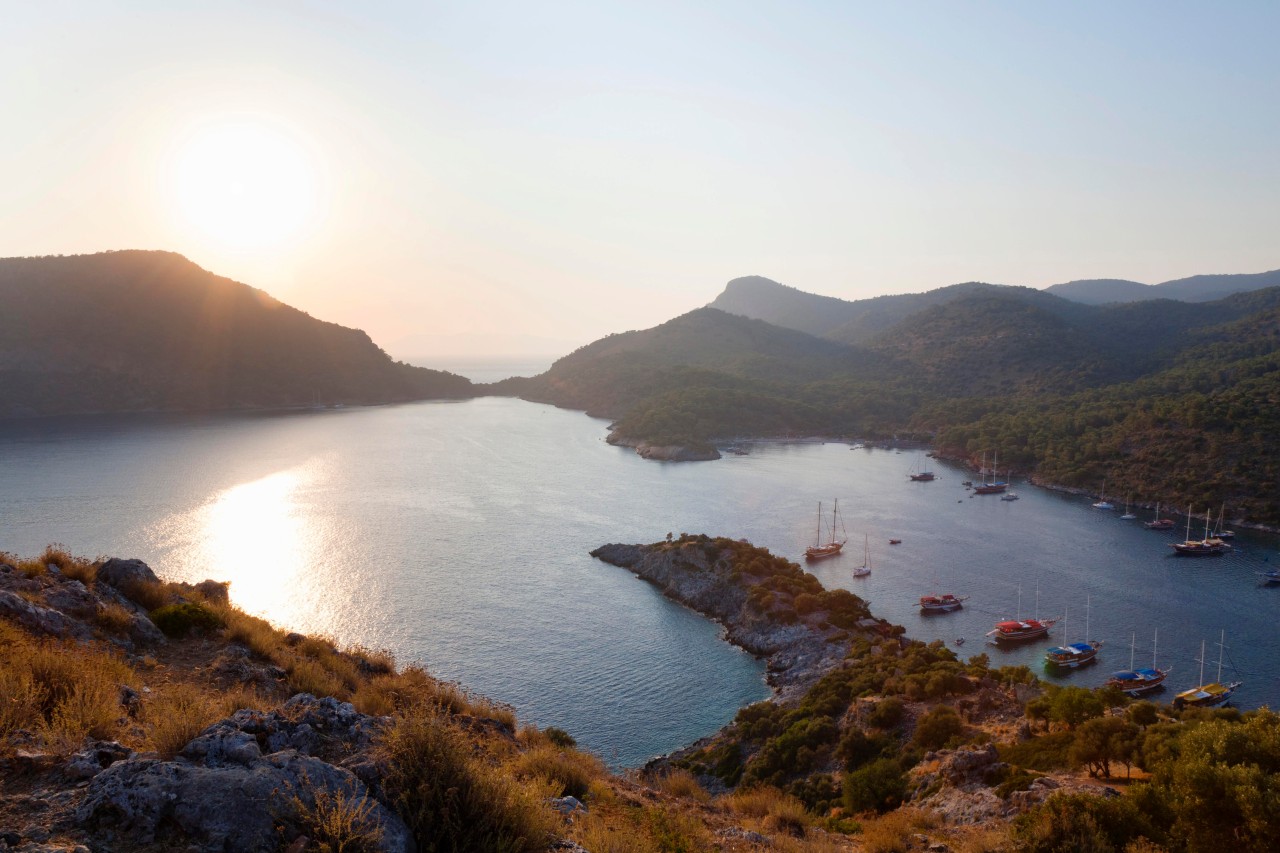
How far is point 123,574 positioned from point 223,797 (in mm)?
13603

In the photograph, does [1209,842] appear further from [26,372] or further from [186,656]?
[26,372]

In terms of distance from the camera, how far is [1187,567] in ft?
212

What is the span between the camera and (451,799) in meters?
6.46

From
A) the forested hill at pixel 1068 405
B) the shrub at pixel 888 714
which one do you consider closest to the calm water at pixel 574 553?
the forested hill at pixel 1068 405

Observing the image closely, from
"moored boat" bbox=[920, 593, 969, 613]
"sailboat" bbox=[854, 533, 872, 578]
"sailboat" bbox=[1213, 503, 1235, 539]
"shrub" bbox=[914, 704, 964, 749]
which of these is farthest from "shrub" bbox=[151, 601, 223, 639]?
"sailboat" bbox=[1213, 503, 1235, 539]

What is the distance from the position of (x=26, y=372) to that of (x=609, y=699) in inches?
6524

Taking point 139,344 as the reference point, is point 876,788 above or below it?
below

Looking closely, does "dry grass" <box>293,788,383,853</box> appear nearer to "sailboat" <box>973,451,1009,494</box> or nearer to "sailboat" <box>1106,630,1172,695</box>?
"sailboat" <box>1106,630,1172,695</box>

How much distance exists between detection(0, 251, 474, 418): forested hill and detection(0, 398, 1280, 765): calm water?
112ft

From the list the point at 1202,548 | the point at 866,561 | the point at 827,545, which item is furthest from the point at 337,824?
the point at 1202,548

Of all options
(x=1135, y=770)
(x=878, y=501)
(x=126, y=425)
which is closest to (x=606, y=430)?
(x=878, y=501)

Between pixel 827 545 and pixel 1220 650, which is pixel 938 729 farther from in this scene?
pixel 827 545

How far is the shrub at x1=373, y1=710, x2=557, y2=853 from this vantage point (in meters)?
6.38

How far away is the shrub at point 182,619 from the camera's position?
48.8ft
